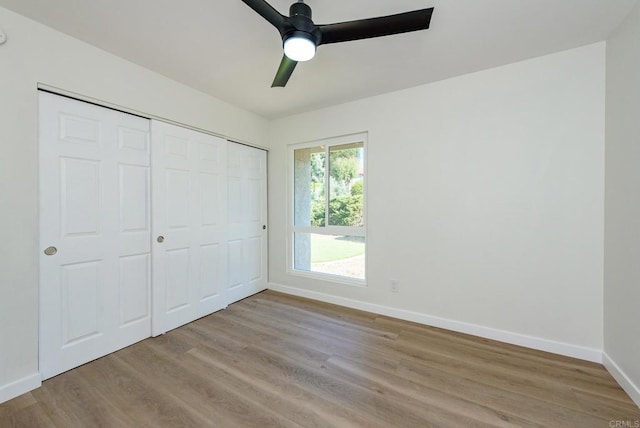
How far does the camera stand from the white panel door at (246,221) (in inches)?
128

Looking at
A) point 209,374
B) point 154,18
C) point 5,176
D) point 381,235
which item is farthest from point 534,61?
point 5,176

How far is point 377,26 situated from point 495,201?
1877 millimetres

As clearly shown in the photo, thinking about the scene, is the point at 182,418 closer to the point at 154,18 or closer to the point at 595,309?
the point at 154,18

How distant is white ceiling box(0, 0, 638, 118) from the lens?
161 centimetres

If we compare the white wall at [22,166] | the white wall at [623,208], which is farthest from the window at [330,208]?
the white wall at [22,166]

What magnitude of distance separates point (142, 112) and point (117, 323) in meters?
1.89

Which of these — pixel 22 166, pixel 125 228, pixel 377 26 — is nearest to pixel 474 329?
pixel 377 26

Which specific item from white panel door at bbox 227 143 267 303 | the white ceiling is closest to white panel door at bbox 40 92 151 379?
the white ceiling

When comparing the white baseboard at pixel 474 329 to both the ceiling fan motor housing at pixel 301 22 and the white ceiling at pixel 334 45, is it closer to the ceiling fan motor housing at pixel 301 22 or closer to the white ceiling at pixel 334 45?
the white ceiling at pixel 334 45

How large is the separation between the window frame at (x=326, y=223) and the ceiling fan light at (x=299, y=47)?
1.66 metres

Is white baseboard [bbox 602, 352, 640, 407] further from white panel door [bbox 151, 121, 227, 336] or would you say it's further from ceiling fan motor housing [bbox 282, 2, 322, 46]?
white panel door [bbox 151, 121, 227, 336]

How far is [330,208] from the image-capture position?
3328mm

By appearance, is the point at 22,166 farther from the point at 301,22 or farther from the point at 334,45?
the point at 334,45

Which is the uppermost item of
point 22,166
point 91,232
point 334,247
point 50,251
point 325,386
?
point 22,166
